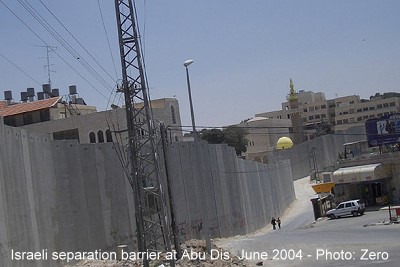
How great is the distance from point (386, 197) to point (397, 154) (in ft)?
12.0

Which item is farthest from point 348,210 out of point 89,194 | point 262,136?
point 262,136

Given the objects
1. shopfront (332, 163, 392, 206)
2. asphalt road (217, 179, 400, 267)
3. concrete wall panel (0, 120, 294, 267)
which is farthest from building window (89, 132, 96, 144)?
asphalt road (217, 179, 400, 267)

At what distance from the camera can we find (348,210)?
147ft

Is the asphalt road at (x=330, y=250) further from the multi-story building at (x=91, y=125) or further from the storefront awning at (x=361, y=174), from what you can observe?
the multi-story building at (x=91, y=125)

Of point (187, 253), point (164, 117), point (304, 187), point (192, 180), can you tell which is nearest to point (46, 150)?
point (187, 253)

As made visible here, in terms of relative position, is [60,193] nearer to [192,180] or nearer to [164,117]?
[192,180]

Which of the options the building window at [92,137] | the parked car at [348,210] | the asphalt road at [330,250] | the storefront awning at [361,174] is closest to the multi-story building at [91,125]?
the building window at [92,137]

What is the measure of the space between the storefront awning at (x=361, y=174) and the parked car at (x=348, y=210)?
3591 millimetres

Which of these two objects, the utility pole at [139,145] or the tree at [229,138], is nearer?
the utility pole at [139,145]

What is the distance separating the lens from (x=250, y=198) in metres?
42.8

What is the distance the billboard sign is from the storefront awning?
3.78 meters

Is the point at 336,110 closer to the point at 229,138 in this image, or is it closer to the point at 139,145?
the point at 229,138

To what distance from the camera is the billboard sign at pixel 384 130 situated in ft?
173

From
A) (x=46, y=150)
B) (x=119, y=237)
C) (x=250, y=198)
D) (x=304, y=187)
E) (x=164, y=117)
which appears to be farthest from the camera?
(x=304, y=187)
